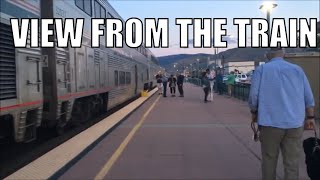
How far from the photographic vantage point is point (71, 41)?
12.6m

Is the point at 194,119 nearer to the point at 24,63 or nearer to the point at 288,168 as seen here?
the point at 24,63

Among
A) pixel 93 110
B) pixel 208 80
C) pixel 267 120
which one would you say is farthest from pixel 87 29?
pixel 208 80

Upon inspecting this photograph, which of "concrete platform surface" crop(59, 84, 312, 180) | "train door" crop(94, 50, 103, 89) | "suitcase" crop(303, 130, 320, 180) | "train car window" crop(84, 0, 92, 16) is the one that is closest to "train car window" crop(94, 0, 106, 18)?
"train car window" crop(84, 0, 92, 16)

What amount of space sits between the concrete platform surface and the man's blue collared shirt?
1849 mm

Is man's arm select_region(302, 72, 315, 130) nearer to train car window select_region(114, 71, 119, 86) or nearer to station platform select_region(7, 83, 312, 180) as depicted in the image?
station platform select_region(7, 83, 312, 180)

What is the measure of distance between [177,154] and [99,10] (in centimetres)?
867

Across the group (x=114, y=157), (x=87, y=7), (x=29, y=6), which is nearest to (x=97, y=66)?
(x=87, y=7)

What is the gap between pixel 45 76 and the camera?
10.5 m

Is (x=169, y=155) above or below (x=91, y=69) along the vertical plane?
below

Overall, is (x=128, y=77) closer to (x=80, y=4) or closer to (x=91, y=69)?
(x=91, y=69)

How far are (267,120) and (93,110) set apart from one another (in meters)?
11.8

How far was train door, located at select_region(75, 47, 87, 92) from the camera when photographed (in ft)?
42.9

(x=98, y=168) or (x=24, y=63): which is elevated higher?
(x=24, y=63)

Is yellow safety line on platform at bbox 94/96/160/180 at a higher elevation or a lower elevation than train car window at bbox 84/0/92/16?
lower
